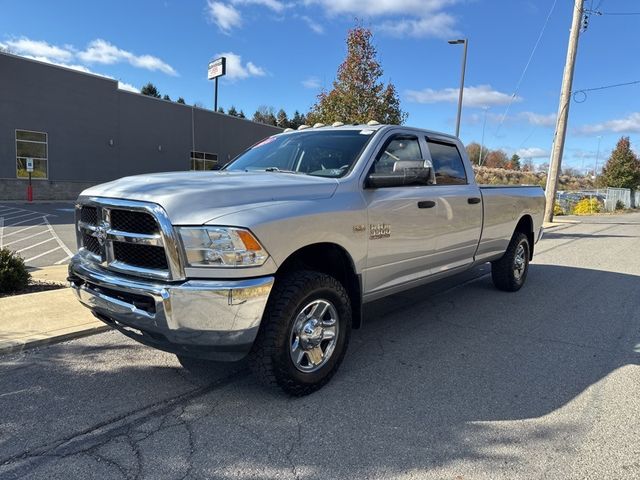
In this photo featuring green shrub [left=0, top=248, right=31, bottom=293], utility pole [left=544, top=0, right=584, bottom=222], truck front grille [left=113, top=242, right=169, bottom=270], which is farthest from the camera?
utility pole [left=544, top=0, right=584, bottom=222]

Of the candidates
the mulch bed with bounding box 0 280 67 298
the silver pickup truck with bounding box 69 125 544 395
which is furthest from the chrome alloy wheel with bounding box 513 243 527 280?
the mulch bed with bounding box 0 280 67 298

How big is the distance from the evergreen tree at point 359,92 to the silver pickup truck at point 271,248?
8876 mm

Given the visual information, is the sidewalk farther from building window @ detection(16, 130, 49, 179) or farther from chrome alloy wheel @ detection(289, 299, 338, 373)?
building window @ detection(16, 130, 49, 179)

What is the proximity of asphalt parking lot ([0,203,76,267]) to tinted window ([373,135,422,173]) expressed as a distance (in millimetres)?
6803

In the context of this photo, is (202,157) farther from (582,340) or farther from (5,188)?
(582,340)

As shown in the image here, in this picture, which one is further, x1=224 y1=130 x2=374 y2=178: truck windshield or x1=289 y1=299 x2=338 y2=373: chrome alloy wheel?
x1=224 y1=130 x2=374 y2=178: truck windshield

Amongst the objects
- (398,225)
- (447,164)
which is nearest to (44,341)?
(398,225)

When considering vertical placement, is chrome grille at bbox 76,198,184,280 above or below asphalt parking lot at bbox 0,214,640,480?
above

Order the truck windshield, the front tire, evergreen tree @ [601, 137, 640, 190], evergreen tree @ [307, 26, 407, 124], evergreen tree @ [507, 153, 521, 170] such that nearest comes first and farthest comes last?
the front tire, the truck windshield, evergreen tree @ [307, 26, 407, 124], evergreen tree @ [601, 137, 640, 190], evergreen tree @ [507, 153, 521, 170]

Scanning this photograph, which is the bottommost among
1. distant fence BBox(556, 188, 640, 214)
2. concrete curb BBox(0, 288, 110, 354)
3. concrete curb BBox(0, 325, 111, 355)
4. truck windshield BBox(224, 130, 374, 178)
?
concrete curb BBox(0, 325, 111, 355)

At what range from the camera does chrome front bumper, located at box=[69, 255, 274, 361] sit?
290 centimetres

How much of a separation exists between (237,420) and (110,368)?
142 centimetres

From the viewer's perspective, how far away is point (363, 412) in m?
3.30

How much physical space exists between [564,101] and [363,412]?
18.4 m
